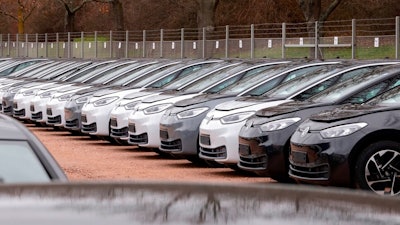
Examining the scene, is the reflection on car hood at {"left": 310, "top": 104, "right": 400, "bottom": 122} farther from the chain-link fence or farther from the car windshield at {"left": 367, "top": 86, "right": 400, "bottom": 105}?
the chain-link fence

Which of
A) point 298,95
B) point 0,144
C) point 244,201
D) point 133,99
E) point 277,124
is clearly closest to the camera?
point 244,201

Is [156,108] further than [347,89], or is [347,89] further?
[156,108]

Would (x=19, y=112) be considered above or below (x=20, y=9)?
below

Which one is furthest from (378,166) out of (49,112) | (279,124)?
(49,112)

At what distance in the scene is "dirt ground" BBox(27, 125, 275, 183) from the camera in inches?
502

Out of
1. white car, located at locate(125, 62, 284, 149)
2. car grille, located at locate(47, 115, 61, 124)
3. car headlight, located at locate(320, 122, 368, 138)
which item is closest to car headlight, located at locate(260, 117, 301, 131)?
car headlight, located at locate(320, 122, 368, 138)

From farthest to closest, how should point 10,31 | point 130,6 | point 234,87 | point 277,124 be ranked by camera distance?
point 10,31
point 130,6
point 234,87
point 277,124

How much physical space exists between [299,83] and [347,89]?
1390 mm

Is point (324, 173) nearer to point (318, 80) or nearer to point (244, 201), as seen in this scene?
point (318, 80)

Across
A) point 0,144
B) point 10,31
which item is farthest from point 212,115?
point 10,31

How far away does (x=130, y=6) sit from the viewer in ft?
189

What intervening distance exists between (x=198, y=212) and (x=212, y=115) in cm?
1075

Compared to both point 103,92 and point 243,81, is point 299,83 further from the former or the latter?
point 103,92

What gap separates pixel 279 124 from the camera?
11273mm
